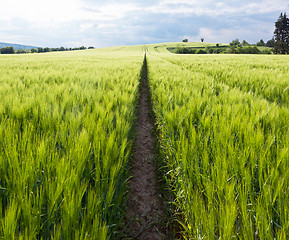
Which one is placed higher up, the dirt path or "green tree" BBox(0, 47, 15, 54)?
"green tree" BBox(0, 47, 15, 54)

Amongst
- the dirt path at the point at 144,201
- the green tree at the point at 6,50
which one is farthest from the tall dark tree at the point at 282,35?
the green tree at the point at 6,50

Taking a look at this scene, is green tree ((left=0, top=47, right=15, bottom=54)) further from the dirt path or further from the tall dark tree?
the tall dark tree

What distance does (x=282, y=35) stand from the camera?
5309 centimetres

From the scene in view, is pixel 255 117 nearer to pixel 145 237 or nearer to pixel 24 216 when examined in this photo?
pixel 145 237

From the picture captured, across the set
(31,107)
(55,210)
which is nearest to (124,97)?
(31,107)

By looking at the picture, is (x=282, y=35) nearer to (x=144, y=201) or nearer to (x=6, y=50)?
Answer: (x=144, y=201)

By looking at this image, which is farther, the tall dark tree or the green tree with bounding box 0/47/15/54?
the green tree with bounding box 0/47/15/54

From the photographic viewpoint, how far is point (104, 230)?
24.6 inches

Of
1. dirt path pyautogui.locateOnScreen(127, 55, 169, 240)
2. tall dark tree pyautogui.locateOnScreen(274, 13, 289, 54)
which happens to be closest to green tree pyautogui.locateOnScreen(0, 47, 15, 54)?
dirt path pyautogui.locateOnScreen(127, 55, 169, 240)

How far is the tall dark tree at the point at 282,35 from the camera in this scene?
51219 mm

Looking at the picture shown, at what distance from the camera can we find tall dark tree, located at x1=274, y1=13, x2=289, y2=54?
5122 cm

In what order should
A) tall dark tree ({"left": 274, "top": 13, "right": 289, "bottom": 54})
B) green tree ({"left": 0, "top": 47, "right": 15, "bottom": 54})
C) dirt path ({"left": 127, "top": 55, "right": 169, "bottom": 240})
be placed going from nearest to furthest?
dirt path ({"left": 127, "top": 55, "right": 169, "bottom": 240}) < tall dark tree ({"left": 274, "top": 13, "right": 289, "bottom": 54}) < green tree ({"left": 0, "top": 47, "right": 15, "bottom": 54})

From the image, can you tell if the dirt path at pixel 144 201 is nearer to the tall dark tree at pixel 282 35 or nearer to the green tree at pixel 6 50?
the tall dark tree at pixel 282 35

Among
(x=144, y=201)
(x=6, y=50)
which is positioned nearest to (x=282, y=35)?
(x=144, y=201)
